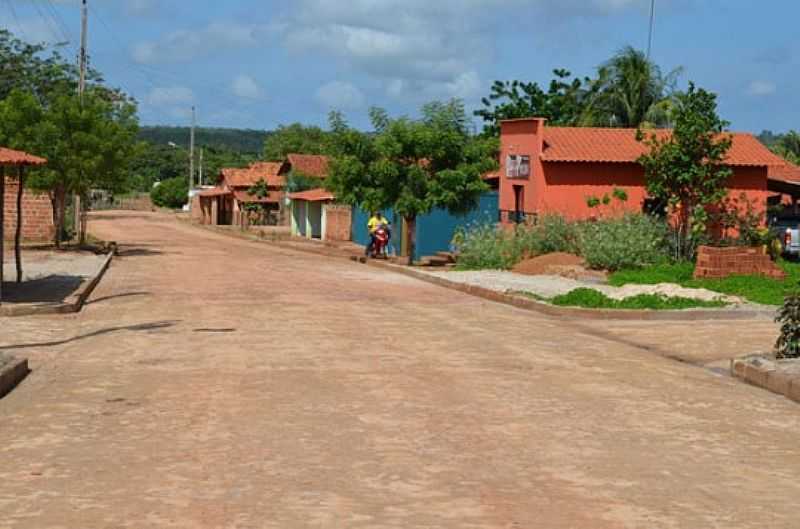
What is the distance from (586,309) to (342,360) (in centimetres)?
834

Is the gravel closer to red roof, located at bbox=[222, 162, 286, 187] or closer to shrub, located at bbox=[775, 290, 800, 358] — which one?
shrub, located at bbox=[775, 290, 800, 358]

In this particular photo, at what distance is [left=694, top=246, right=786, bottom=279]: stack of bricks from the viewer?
25828mm

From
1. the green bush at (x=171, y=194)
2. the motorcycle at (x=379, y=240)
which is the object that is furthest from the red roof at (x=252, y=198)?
the motorcycle at (x=379, y=240)

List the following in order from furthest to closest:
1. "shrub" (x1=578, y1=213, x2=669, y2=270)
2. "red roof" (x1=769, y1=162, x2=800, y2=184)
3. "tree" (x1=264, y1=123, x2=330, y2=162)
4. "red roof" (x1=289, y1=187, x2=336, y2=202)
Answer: "tree" (x1=264, y1=123, x2=330, y2=162) → "red roof" (x1=289, y1=187, x2=336, y2=202) → "red roof" (x1=769, y1=162, x2=800, y2=184) → "shrub" (x1=578, y1=213, x2=669, y2=270)

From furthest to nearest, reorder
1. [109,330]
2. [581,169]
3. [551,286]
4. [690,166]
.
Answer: [581,169], [690,166], [551,286], [109,330]

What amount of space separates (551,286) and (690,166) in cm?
760

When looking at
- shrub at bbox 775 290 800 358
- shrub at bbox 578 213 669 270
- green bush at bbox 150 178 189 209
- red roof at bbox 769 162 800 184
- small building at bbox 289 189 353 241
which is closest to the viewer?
shrub at bbox 775 290 800 358

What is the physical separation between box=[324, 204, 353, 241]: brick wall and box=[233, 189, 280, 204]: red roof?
1176 inches

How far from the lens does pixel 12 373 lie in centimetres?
1177

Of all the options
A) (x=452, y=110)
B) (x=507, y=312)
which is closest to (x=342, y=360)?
(x=507, y=312)

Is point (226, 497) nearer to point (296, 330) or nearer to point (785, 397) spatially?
point (785, 397)

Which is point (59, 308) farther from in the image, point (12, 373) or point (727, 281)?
point (727, 281)

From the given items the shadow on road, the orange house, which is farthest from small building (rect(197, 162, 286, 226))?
the shadow on road

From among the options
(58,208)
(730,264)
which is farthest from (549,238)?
(58,208)
